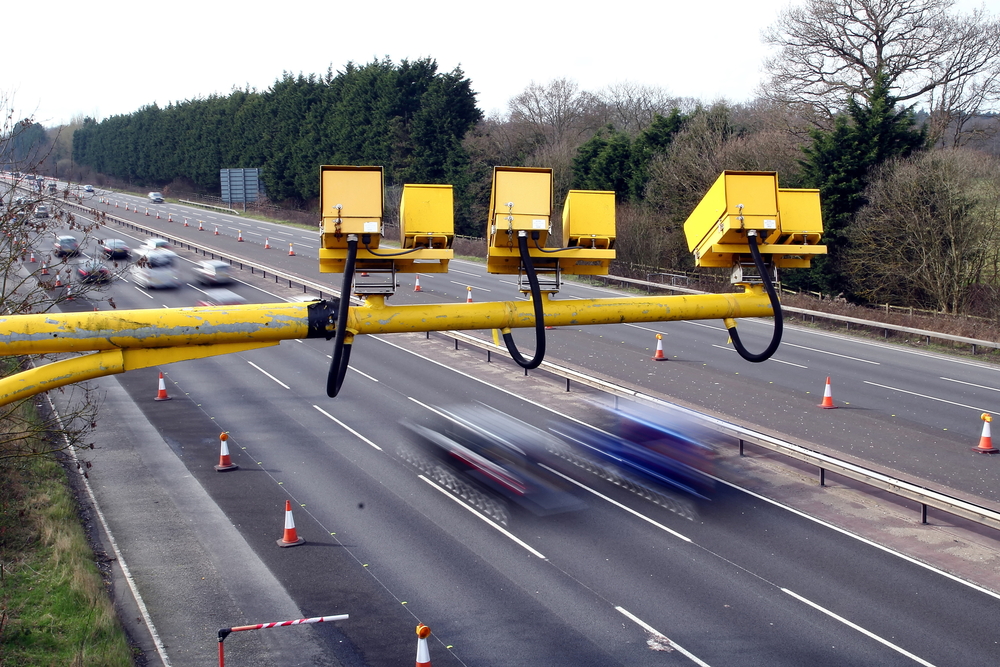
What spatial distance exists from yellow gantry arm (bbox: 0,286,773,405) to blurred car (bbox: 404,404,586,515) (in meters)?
8.33

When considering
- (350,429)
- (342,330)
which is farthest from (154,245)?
(342,330)

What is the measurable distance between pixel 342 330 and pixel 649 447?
42.0 feet

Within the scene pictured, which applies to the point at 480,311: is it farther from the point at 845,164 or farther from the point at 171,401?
the point at 845,164

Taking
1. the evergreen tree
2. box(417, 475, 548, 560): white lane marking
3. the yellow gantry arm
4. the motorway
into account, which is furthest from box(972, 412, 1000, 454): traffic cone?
the evergreen tree

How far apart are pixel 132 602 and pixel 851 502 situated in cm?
1119

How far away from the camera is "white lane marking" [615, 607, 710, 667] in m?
9.05

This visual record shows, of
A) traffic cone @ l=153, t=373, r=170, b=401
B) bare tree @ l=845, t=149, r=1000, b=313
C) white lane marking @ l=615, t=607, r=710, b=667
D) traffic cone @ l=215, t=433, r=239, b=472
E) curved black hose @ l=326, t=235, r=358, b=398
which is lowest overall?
white lane marking @ l=615, t=607, r=710, b=667

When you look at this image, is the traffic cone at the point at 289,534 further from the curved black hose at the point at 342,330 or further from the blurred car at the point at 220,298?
the blurred car at the point at 220,298

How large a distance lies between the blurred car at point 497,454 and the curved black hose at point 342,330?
901cm

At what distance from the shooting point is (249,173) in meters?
53.2

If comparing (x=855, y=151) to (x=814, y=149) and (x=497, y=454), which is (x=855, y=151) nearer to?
(x=814, y=149)

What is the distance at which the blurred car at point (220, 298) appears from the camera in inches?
1423

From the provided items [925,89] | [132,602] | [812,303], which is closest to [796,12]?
[925,89]

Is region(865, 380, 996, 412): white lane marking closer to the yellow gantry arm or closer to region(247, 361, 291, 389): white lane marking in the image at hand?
region(247, 361, 291, 389): white lane marking
